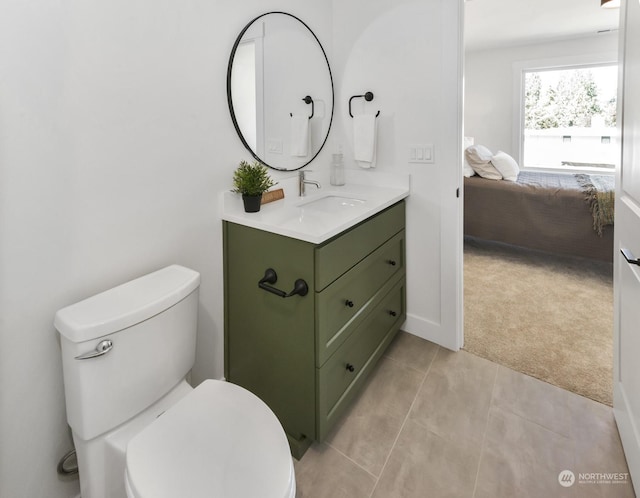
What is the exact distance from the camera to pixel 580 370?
6.01 ft

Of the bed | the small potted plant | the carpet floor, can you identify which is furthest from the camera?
the bed

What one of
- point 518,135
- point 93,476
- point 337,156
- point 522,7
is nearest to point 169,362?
point 93,476

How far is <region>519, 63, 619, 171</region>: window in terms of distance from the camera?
490cm

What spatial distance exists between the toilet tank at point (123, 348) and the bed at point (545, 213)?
3.06 meters

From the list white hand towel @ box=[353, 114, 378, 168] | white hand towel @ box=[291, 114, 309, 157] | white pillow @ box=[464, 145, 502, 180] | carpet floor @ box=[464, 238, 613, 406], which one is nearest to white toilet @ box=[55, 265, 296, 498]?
white hand towel @ box=[291, 114, 309, 157]

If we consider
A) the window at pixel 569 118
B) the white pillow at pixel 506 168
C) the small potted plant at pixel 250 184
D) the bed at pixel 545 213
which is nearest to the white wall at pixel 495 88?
the window at pixel 569 118

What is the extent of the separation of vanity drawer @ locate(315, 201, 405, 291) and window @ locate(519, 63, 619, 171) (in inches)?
183

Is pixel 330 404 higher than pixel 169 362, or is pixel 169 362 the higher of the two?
pixel 169 362

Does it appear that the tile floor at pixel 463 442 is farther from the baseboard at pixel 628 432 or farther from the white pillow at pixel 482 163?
the white pillow at pixel 482 163

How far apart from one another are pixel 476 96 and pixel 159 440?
245 inches

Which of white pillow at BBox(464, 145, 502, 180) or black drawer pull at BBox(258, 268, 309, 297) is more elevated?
white pillow at BBox(464, 145, 502, 180)

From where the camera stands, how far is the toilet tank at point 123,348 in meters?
0.96

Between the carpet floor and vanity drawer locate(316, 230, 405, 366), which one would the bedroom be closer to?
the carpet floor

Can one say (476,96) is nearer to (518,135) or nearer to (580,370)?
(518,135)
